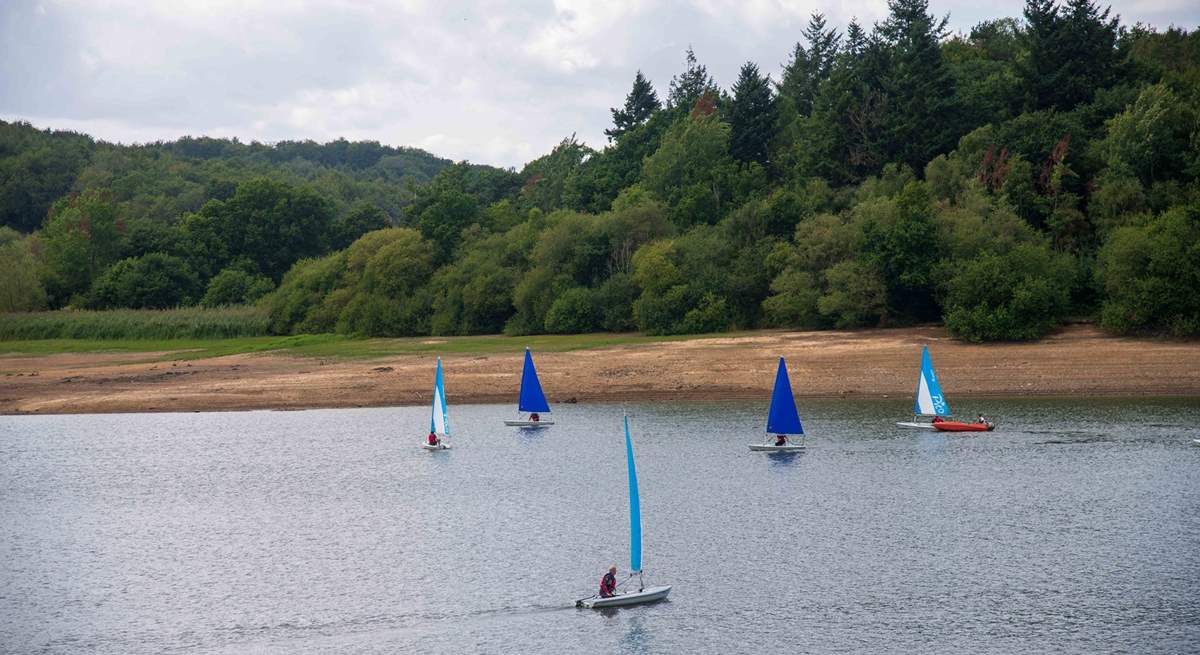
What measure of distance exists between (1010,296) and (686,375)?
22.7 m

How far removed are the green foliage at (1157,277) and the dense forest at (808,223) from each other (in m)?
0.15

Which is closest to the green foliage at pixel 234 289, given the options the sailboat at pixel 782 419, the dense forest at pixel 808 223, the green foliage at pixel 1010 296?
the dense forest at pixel 808 223

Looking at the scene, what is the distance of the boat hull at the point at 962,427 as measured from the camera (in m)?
59.5

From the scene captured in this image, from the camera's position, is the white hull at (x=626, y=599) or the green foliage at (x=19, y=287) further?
the green foliage at (x=19, y=287)

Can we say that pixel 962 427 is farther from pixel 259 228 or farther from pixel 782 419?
pixel 259 228

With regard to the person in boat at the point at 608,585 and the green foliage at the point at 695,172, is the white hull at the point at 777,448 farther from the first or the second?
the green foliage at the point at 695,172

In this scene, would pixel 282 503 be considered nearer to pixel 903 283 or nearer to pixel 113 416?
pixel 113 416

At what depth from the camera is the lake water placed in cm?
3216

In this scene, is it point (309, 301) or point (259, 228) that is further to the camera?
point (259, 228)

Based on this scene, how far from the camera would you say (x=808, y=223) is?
320 ft

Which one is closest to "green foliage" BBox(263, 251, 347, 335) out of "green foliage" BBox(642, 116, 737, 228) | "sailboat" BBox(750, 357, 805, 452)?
"green foliage" BBox(642, 116, 737, 228)

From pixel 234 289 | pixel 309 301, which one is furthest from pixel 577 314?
pixel 234 289

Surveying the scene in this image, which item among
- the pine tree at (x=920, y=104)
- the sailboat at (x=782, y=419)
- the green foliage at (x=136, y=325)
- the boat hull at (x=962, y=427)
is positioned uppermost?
the pine tree at (x=920, y=104)

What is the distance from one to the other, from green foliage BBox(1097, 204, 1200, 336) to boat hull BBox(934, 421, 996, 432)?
21.6 m
